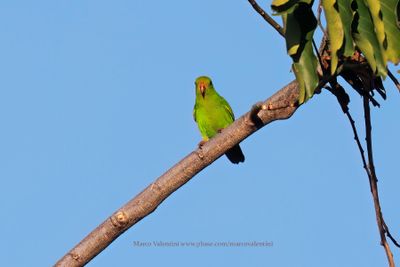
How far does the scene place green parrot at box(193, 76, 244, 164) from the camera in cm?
934

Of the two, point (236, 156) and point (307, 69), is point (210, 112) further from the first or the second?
point (307, 69)

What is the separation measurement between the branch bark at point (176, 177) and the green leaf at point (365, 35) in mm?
406

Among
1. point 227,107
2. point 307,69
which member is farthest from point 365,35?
point 227,107

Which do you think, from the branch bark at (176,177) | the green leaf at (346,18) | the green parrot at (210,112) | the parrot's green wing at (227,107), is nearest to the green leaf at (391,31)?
the green leaf at (346,18)

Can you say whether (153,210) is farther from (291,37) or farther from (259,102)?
(291,37)

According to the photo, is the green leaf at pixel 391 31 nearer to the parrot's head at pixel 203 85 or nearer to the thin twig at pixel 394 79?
the thin twig at pixel 394 79

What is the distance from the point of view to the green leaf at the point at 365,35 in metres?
2.57

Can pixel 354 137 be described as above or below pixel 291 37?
below

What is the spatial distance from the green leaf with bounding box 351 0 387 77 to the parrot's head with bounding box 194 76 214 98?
6.99m

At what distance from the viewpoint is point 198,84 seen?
967 centimetres

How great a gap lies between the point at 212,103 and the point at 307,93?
6.79 m

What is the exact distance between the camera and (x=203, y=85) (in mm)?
9617

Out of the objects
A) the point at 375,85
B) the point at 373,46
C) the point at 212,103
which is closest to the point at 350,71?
the point at 375,85

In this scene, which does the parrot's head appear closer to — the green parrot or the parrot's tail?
the green parrot
